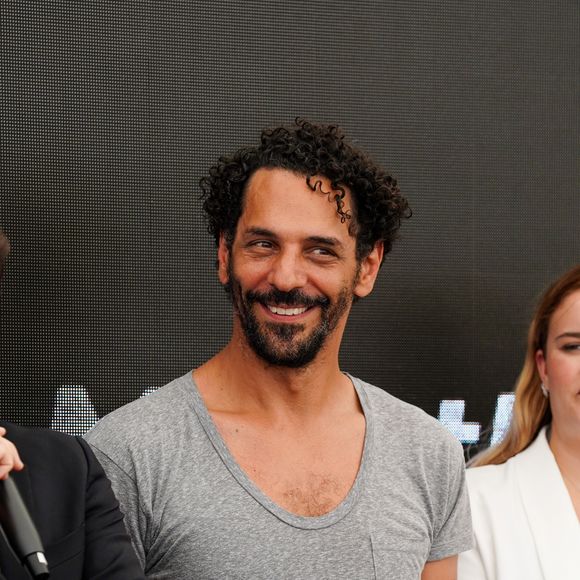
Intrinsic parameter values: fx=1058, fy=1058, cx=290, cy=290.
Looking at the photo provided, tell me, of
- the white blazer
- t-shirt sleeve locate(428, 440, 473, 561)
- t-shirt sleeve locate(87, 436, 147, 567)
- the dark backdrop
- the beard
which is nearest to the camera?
t-shirt sleeve locate(87, 436, 147, 567)

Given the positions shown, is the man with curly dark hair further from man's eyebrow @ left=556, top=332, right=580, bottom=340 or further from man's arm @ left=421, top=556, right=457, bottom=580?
man's eyebrow @ left=556, top=332, right=580, bottom=340

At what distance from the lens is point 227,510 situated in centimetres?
164

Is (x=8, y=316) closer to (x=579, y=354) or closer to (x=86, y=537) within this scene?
(x=86, y=537)

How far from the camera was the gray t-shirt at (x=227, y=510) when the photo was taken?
5.32 ft

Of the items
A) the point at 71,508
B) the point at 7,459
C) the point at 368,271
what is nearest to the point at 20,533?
the point at 7,459

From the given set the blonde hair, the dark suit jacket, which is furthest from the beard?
the blonde hair

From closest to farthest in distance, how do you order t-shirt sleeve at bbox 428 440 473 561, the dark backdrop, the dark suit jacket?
the dark suit jacket → t-shirt sleeve at bbox 428 440 473 561 → the dark backdrop

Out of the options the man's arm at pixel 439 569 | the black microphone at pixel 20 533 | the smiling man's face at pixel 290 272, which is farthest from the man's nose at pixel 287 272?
the black microphone at pixel 20 533

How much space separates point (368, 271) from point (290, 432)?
322mm

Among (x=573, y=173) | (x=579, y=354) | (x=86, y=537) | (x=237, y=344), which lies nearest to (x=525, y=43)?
(x=573, y=173)

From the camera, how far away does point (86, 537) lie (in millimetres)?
1354

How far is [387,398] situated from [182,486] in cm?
46

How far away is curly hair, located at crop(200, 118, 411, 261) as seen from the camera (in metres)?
1.79

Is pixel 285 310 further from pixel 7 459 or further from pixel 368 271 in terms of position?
pixel 7 459
